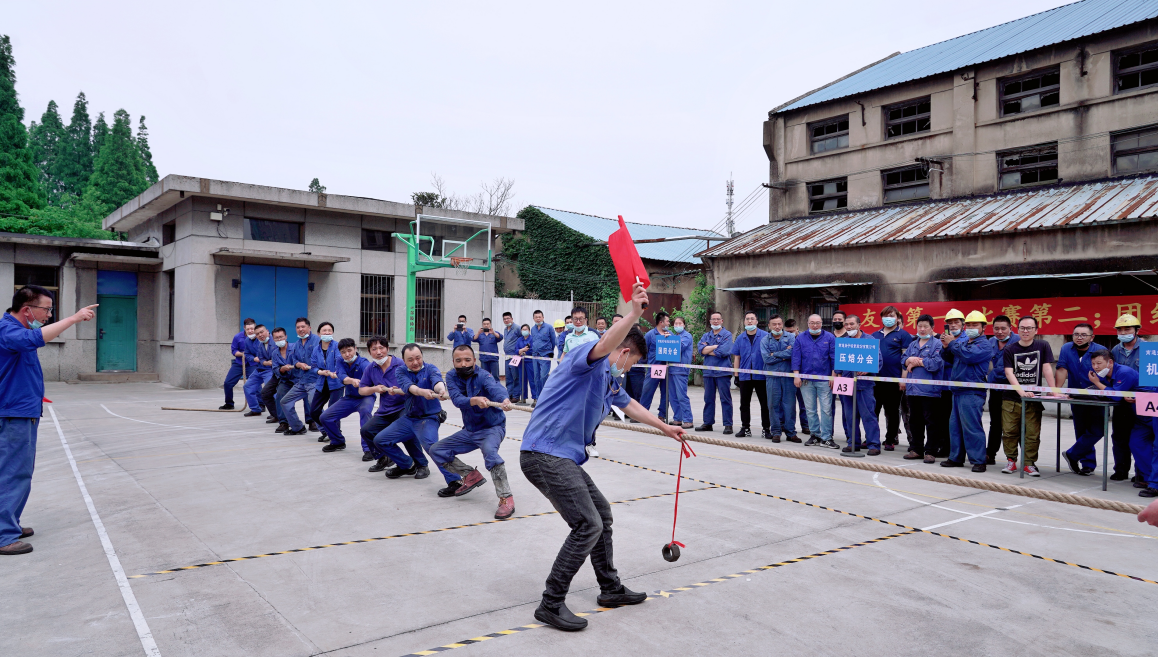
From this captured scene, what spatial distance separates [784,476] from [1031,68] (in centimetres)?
1518

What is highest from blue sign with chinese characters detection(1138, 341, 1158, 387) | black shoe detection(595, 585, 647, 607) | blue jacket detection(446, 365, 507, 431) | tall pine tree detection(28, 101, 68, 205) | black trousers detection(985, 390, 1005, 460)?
tall pine tree detection(28, 101, 68, 205)

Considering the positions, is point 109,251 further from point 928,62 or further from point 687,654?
point 928,62

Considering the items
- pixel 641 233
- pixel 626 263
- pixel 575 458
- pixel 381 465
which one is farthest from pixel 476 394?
pixel 641 233

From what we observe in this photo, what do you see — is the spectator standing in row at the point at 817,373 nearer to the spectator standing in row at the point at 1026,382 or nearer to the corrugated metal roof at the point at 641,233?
the spectator standing in row at the point at 1026,382

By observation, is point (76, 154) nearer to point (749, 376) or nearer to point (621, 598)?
point (749, 376)

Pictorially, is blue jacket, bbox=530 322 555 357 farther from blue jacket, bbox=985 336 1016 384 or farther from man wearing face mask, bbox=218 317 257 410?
blue jacket, bbox=985 336 1016 384

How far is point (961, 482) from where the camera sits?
7793mm

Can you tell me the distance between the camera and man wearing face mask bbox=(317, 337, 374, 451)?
953cm

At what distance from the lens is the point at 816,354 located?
10.7 m

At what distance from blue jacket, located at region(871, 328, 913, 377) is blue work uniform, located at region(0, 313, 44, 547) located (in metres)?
9.72

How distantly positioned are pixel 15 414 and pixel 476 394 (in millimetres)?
3651

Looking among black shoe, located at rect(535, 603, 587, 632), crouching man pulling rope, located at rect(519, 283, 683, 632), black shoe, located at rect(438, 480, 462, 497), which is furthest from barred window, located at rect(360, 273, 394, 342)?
black shoe, located at rect(535, 603, 587, 632)

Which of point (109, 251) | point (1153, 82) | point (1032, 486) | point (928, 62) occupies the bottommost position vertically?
point (1032, 486)

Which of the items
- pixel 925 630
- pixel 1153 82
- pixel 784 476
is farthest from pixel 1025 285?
pixel 925 630
